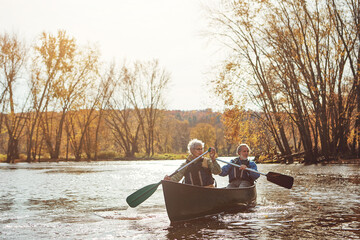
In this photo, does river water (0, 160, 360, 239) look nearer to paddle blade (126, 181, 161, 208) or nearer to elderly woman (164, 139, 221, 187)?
paddle blade (126, 181, 161, 208)

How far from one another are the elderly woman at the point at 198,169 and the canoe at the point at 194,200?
335 millimetres

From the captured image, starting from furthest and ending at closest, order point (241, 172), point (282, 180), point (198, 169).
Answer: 1. point (282, 180)
2. point (241, 172)
3. point (198, 169)

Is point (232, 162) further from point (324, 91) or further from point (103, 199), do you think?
point (324, 91)

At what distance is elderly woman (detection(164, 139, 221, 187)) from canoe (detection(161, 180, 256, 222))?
0.33m

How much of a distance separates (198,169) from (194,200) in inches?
25.5

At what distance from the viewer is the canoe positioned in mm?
6359

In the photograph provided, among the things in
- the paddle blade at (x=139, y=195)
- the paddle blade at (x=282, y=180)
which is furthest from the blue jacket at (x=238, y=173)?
the paddle blade at (x=139, y=195)

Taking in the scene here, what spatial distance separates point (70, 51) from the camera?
1309 inches

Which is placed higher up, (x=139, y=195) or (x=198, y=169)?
(x=198, y=169)

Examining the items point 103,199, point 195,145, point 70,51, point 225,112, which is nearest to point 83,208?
point 103,199

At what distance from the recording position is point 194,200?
6.61 m

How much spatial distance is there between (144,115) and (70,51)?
47.1ft

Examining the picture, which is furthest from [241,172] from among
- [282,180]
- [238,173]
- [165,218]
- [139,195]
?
[139,195]

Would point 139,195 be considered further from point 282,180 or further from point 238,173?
point 282,180
